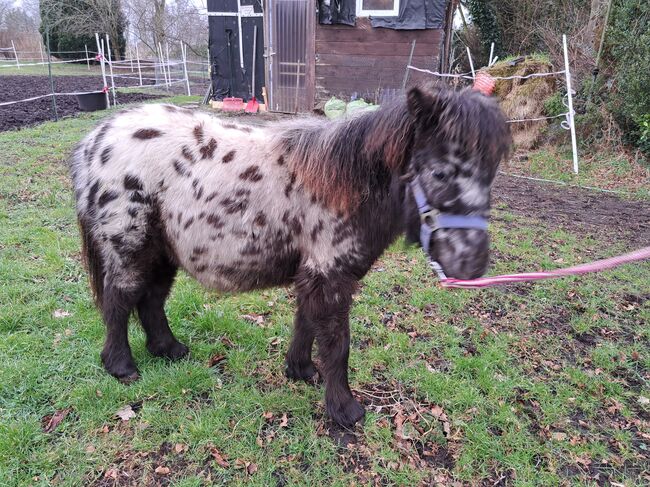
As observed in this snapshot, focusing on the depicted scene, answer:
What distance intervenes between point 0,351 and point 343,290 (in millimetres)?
2629

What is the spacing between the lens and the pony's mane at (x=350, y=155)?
215 cm

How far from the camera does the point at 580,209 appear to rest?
6.88m

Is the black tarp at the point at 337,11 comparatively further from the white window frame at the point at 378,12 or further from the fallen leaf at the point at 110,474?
the fallen leaf at the point at 110,474

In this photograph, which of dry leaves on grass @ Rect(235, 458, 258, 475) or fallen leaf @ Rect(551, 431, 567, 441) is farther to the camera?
fallen leaf @ Rect(551, 431, 567, 441)

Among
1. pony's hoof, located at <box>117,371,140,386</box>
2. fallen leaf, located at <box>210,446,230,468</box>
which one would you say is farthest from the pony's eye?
pony's hoof, located at <box>117,371,140,386</box>

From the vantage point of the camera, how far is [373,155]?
7.43ft

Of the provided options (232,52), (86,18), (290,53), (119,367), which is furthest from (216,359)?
(86,18)

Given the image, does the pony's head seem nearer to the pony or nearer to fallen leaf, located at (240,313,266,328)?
the pony

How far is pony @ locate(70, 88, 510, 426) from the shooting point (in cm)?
203

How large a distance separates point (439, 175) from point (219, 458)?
202 cm

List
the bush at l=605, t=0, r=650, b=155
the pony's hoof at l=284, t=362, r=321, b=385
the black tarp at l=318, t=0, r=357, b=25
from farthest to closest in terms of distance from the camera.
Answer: the black tarp at l=318, t=0, r=357, b=25 → the bush at l=605, t=0, r=650, b=155 → the pony's hoof at l=284, t=362, r=321, b=385

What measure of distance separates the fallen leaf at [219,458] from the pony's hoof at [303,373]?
76 centimetres

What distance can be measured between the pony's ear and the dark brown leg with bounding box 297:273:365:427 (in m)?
1.00

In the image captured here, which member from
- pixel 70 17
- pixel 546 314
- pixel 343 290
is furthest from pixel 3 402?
pixel 70 17
